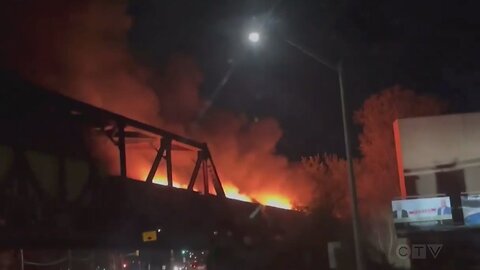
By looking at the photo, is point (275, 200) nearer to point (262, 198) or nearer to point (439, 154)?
point (262, 198)

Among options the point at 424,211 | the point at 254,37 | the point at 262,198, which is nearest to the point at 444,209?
the point at 424,211

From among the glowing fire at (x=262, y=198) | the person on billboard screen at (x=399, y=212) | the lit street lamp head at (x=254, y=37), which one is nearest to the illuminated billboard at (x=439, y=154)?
the person on billboard screen at (x=399, y=212)

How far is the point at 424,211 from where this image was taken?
28.8 m

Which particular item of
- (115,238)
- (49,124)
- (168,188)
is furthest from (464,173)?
(49,124)

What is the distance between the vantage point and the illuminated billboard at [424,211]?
94.3 ft

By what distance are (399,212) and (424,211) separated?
123 cm

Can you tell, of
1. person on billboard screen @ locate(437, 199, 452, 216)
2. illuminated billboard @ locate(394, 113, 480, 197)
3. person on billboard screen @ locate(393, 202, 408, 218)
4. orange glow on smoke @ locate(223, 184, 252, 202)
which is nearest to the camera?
person on billboard screen @ locate(437, 199, 452, 216)

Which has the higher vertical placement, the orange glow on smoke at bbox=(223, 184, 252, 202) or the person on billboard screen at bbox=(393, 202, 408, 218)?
the orange glow on smoke at bbox=(223, 184, 252, 202)

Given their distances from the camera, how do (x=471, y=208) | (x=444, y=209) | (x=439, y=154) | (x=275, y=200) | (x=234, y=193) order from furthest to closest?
1. (x=275, y=200)
2. (x=234, y=193)
3. (x=439, y=154)
4. (x=471, y=208)
5. (x=444, y=209)

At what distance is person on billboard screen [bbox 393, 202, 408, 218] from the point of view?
29469 mm

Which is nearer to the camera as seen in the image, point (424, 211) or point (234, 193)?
point (424, 211)

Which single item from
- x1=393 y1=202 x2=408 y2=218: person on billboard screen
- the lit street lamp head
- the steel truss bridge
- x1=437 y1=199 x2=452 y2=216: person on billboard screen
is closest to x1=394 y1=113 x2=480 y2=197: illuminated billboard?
x1=393 y1=202 x2=408 y2=218: person on billboard screen

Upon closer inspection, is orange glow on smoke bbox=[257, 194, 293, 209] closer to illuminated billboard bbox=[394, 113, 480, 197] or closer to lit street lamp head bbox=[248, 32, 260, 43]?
illuminated billboard bbox=[394, 113, 480, 197]

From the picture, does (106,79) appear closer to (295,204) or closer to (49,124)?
(49,124)
